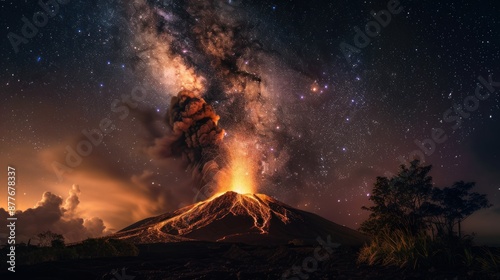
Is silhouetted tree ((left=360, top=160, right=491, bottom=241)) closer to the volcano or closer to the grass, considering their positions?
Result: the grass

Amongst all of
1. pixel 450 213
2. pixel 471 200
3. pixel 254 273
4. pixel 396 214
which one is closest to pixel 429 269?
pixel 254 273

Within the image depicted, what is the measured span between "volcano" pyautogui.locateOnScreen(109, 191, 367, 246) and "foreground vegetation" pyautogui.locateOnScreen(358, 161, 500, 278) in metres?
26.4

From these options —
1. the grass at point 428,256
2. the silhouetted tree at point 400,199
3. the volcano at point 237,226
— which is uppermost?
the volcano at point 237,226

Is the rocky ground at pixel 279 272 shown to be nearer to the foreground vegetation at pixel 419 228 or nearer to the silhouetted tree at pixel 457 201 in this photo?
the foreground vegetation at pixel 419 228

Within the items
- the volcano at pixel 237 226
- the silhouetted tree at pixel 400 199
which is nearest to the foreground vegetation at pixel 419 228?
the silhouetted tree at pixel 400 199

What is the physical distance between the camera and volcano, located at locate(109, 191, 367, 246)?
65.3m

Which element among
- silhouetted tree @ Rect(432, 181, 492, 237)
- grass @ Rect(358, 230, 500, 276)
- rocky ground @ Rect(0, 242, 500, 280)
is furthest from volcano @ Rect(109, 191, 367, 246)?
grass @ Rect(358, 230, 500, 276)

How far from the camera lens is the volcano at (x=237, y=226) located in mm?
65312

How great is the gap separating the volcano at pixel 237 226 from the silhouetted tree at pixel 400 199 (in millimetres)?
28286

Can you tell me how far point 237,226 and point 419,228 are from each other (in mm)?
57100

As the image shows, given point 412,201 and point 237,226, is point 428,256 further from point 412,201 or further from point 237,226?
point 237,226

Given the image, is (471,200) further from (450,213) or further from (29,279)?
(29,279)

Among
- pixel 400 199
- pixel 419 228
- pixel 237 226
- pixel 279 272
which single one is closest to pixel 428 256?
pixel 279 272

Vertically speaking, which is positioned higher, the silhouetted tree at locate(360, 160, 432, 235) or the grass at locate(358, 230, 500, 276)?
the silhouetted tree at locate(360, 160, 432, 235)
